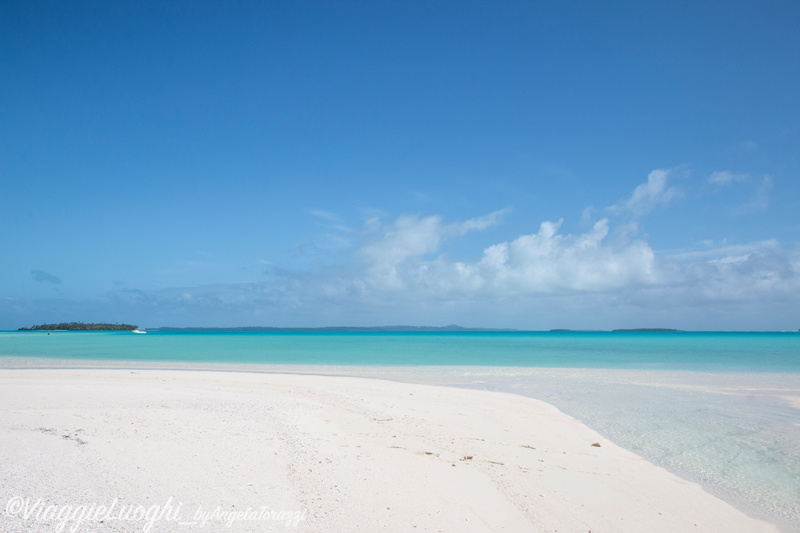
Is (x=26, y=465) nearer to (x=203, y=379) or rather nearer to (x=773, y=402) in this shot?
(x=203, y=379)

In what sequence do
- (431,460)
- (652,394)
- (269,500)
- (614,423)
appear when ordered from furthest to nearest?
(652,394), (614,423), (431,460), (269,500)

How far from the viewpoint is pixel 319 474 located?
6.11 m

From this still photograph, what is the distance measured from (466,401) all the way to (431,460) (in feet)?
22.1

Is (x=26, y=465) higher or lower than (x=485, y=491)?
higher

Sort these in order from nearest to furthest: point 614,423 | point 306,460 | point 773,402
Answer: point 306,460
point 614,423
point 773,402

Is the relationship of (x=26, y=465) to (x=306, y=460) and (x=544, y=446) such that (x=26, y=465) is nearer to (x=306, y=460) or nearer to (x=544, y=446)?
(x=306, y=460)

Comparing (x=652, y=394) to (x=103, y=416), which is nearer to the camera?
(x=103, y=416)

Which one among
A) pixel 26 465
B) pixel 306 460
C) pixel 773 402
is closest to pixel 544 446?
pixel 306 460

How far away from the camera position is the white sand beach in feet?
15.9

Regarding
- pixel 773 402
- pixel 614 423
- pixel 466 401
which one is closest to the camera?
pixel 614 423

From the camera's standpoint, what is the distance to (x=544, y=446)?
342 inches

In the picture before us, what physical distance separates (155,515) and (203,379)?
1471 cm

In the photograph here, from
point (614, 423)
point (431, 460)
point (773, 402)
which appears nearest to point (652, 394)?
point (773, 402)

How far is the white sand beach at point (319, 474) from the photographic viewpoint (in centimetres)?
485
